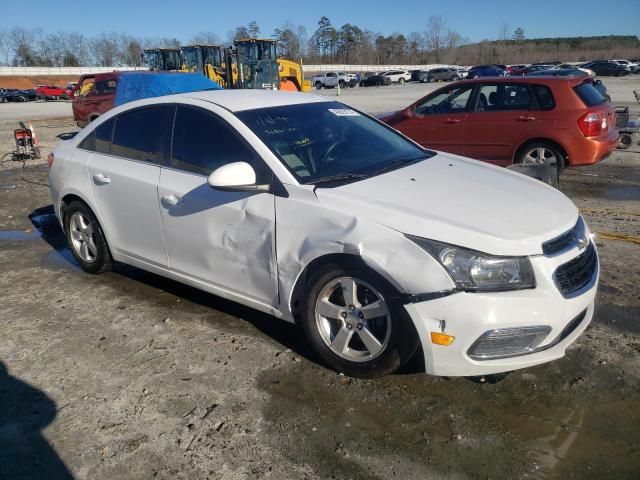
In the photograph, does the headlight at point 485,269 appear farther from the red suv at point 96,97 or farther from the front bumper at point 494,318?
the red suv at point 96,97

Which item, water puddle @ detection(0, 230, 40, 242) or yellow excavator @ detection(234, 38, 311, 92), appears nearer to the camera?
water puddle @ detection(0, 230, 40, 242)

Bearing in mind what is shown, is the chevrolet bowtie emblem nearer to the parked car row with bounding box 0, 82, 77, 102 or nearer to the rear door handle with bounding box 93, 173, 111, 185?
the rear door handle with bounding box 93, 173, 111, 185

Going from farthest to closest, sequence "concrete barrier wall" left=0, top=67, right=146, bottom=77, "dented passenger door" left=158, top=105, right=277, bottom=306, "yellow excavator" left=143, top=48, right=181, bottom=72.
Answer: "concrete barrier wall" left=0, top=67, right=146, bottom=77
"yellow excavator" left=143, top=48, right=181, bottom=72
"dented passenger door" left=158, top=105, right=277, bottom=306

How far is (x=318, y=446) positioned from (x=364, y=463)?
10.2 inches

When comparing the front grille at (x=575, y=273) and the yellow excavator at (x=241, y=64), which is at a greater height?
the yellow excavator at (x=241, y=64)

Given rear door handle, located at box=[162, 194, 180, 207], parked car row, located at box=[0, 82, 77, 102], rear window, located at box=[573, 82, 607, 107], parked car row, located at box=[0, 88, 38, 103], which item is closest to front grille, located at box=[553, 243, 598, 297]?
rear door handle, located at box=[162, 194, 180, 207]

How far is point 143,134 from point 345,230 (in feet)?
7.05

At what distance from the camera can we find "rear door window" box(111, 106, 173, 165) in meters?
4.10

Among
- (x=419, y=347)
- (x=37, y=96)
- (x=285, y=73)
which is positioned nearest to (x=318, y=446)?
(x=419, y=347)

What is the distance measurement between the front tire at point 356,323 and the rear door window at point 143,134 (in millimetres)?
1734

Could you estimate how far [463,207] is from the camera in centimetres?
304

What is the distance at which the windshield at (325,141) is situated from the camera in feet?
11.6

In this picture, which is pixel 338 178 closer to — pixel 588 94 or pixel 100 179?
pixel 100 179

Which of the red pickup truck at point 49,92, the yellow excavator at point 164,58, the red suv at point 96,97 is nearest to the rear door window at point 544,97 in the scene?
the red suv at point 96,97
